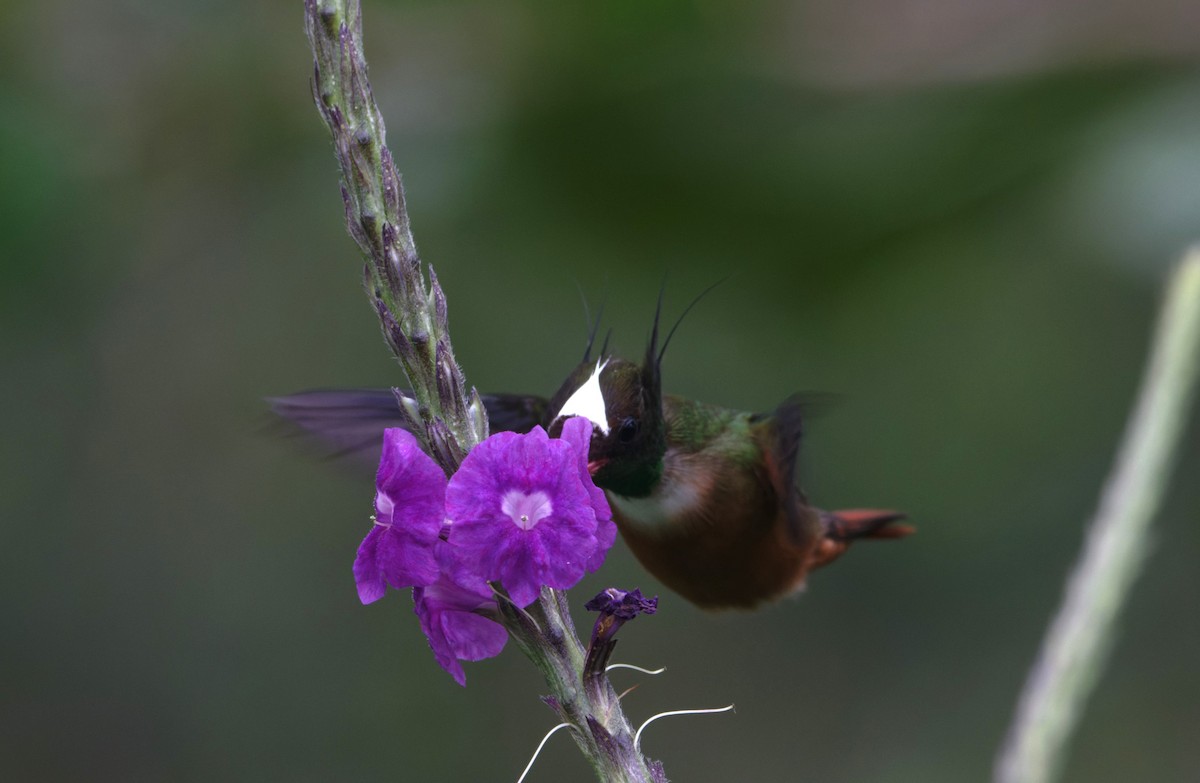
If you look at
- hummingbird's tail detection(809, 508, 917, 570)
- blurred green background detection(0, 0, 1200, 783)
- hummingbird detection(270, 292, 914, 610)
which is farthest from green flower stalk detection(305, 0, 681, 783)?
hummingbird's tail detection(809, 508, 917, 570)

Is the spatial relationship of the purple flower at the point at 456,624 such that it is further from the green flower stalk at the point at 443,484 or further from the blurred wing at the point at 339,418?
the blurred wing at the point at 339,418

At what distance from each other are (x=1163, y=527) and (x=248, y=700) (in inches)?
187

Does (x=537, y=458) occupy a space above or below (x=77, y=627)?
above

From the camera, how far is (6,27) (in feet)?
9.51

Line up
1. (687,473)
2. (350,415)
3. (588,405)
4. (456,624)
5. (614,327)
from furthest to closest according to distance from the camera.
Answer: (614,327), (687,473), (350,415), (588,405), (456,624)

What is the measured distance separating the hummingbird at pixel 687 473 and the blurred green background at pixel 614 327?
1.42ft

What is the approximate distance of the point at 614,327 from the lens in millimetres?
4926

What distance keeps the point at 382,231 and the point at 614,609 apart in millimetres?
490

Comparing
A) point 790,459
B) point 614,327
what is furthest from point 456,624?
point 614,327

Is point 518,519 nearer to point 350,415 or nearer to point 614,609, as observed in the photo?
point 614,609

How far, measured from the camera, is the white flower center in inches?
49.2

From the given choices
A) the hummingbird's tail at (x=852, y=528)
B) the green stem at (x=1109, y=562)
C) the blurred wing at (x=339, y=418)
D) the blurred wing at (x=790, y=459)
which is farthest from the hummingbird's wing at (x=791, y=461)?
the blurred wing at (x=339, y=418)

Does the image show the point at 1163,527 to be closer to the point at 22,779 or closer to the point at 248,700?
the point at 248,700

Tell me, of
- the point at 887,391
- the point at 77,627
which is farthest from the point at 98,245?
the point at 887,391
